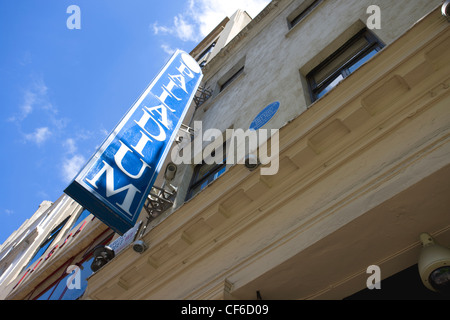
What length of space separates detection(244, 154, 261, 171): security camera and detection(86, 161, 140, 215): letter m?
7.41 ft

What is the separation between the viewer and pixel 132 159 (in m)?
6.87

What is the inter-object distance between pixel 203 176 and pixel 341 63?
13.2 ft

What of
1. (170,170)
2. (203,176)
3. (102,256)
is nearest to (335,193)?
(203,176)

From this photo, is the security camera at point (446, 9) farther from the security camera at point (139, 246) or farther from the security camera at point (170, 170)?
the security camera at point (170, 170)

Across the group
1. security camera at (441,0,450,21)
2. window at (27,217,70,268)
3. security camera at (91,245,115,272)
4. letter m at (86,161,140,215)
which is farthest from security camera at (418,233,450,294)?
window at (27,217,70,268)

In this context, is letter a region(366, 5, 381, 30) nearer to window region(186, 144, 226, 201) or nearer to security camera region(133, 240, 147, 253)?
window region(186, 144, 226, 201)

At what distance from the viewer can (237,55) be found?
42.2ft

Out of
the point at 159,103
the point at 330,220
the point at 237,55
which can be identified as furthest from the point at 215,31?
the point at 330,220

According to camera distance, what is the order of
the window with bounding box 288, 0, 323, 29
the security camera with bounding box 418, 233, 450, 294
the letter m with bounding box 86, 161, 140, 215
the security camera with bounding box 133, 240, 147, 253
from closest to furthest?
1. the security camera with bounding box 418, 233, 450, 294
2. the letter m with bounding box 86, 161, 140, 215
3. the security camera with bounding box 133, 240, 147, 253
4. the window with bounding box 288, 0, 323, 29

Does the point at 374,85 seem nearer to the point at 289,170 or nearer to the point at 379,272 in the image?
the point at 289,170

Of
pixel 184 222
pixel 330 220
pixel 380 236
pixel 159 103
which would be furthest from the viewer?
pixel 159 103

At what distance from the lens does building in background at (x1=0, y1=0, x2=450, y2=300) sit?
12.7ft

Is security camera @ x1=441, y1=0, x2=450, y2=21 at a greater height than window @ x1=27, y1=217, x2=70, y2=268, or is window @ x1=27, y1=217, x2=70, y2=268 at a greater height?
window @ x1=27, y1=217, x2=70, y2=268

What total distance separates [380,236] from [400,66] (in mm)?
2105
